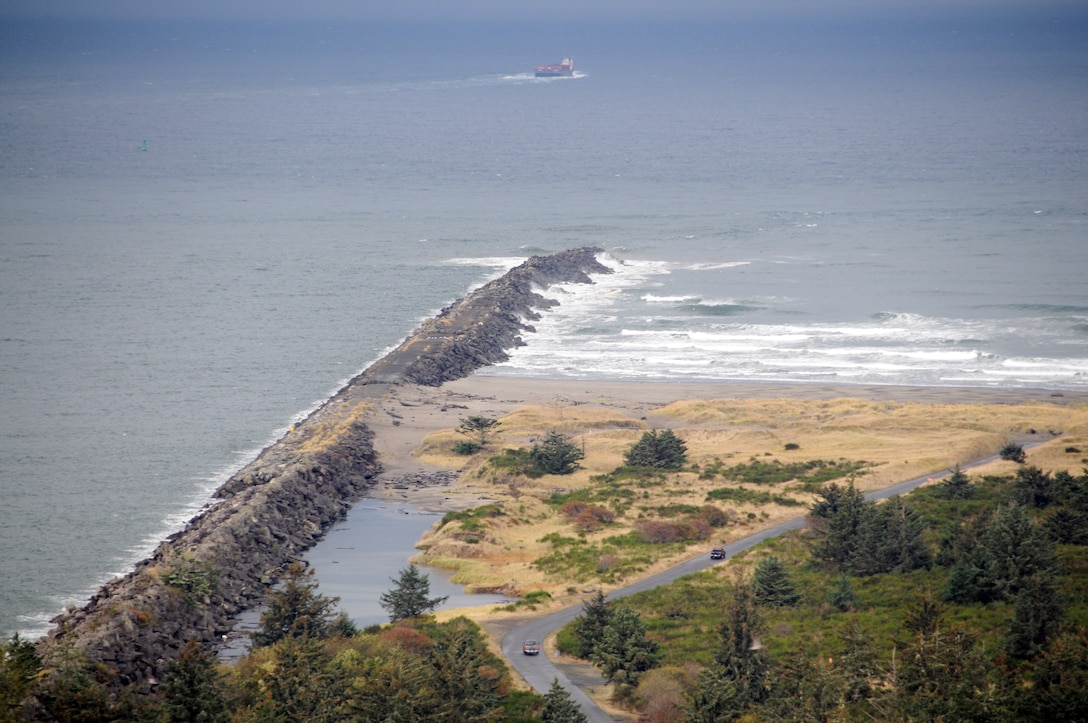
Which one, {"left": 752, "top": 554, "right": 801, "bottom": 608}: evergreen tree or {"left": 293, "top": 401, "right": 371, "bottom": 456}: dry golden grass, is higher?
{"left": 293, "top": 401, "right": 371, "bottom": 456}: dry golden grass

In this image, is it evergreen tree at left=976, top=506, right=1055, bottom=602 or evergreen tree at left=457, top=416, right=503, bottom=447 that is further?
evergreen tree at left=457, top=416, right=503, bottom=447

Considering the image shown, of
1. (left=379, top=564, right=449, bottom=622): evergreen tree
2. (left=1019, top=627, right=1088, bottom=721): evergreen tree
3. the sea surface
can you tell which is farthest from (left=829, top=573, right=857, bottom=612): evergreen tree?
the sea surface

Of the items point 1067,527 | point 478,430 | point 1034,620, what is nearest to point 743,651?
point 1034,620

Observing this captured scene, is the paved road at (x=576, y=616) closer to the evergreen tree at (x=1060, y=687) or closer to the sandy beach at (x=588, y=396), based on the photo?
the evergreen tree at (x=1060, y=687)

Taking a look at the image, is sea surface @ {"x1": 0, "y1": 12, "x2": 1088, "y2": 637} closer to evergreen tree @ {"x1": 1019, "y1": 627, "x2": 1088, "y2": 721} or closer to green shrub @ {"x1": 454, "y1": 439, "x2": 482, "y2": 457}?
green shrub @ {"x1": 454, "y1": 439, "x2": 482, "y2": 457}

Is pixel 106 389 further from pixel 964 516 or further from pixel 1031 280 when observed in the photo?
pixel 1031 280

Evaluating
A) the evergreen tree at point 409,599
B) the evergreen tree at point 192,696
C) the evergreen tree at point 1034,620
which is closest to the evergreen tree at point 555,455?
the evergreen tree at point 409,599

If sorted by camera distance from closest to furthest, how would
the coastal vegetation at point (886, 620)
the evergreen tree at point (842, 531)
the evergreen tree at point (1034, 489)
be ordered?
the coastal vegetation at point (886, 620) → the evergreen tree at point (842, 531) → the evergreen tree at point (1034, 489)
